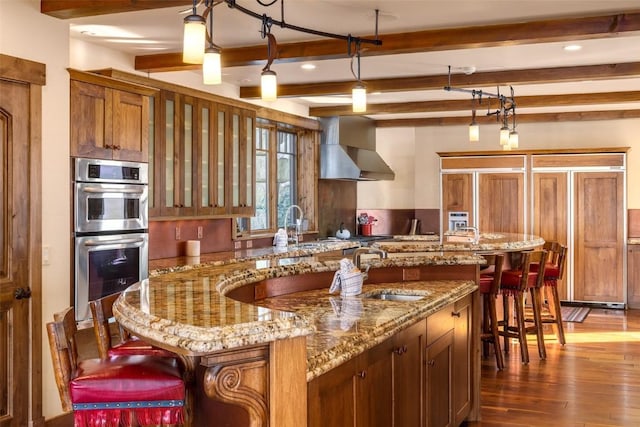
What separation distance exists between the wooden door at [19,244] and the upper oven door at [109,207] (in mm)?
328

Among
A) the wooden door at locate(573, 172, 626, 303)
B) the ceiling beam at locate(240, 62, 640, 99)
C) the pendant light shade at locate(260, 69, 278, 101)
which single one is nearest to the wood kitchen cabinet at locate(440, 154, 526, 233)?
the wooden door at locate(573, 172, 626, 303)

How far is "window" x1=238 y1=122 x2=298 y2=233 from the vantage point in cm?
791

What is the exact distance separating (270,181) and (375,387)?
5.63 metres

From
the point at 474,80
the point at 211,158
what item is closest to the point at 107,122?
the point at 211,158

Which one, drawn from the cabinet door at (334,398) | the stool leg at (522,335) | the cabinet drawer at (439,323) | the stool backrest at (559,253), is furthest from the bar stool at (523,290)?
the cabinet door at (334,398)

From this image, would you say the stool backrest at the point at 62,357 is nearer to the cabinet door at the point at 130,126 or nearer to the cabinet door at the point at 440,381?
the cabinet door at the point at 440,381

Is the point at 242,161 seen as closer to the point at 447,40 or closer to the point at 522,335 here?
the point at 447,40

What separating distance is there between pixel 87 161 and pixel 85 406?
275 cm

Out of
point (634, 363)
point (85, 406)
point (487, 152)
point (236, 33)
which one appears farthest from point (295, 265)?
point (487, 152)

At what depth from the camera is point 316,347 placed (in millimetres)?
2225

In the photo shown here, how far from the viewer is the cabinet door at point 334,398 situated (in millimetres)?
2107

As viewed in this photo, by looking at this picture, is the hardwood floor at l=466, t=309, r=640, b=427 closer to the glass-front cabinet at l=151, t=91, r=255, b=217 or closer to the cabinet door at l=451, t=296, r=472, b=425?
the cabinet door at l=451, t=296, r=472, b=425

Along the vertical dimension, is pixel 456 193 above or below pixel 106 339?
above

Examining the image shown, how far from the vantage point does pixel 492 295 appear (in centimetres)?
579
